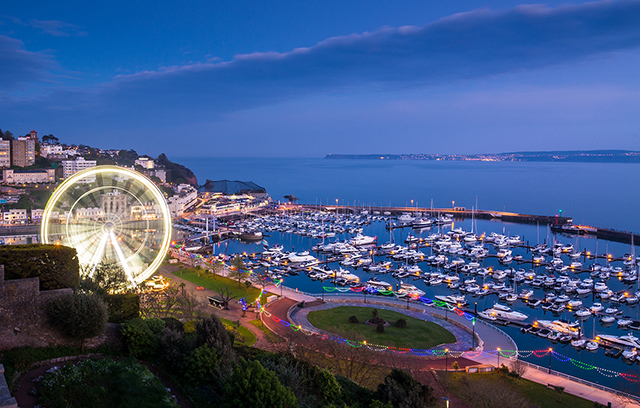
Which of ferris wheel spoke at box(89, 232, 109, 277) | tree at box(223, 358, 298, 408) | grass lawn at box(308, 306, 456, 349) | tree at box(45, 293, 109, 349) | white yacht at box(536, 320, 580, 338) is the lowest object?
white yacht at box(536, 320, 580, 338)

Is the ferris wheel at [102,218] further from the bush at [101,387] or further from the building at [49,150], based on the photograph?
the building at [49,150]

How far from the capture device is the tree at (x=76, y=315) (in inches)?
492

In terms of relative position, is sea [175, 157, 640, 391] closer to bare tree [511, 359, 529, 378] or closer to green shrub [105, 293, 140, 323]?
bare tree [511, 359, 529, 378]

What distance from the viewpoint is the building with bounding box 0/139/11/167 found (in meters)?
82.8

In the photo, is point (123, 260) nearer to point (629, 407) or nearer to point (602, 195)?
point (629, 407)

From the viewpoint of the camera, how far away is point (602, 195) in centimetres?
12362

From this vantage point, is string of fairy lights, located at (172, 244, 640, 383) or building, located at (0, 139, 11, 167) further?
building, located at (0, 139, 11, 167)

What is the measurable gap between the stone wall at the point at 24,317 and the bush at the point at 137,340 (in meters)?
1.42

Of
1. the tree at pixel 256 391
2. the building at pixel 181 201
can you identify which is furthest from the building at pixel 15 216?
the tree at pixel 256 391

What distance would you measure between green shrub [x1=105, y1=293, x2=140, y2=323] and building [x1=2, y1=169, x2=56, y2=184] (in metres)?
76.5

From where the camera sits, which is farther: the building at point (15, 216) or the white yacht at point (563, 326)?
the building at point (15, 216)

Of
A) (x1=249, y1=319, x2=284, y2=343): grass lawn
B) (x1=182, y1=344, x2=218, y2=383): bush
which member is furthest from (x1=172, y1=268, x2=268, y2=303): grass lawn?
(x1=182, y1=344, x2=218, y2=383): bush

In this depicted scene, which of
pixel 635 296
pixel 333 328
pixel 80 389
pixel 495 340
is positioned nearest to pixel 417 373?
pixel 333 328

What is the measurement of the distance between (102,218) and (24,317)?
8.34 metres
